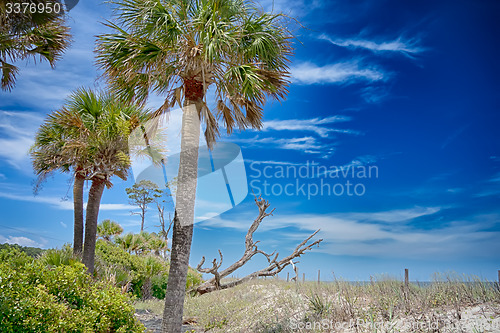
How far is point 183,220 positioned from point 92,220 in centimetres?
781

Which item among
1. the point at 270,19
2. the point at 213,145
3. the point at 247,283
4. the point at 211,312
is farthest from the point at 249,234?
the point at 270,19

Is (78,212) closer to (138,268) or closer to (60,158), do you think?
(60,158)

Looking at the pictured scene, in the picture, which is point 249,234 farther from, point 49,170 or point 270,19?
point 49,170

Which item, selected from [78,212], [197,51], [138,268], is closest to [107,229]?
[138,268]

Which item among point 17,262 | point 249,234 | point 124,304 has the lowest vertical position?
point 124,304

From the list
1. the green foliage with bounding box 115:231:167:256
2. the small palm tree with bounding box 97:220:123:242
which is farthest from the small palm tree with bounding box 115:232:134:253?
the small palm tree with bounding box 97:220:123:242

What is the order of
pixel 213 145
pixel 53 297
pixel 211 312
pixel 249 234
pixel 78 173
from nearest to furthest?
pixel 53 297 < pixel 213 145 < pixel 211 312 < pixel 249 234 < pixel 78 173

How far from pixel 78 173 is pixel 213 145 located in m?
7.84

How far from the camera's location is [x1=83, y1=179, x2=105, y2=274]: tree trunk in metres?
13.3

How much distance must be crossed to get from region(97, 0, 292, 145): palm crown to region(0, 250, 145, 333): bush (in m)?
4.60

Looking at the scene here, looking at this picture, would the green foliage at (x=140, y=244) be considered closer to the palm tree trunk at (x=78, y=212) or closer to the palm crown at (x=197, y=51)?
the palm tree trunk at (x=78, y=212)

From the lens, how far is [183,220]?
25.3 ft

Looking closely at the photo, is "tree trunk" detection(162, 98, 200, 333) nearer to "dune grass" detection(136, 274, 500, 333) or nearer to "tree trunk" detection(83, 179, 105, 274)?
"dune grass" detection(136, 274, 500, 333)

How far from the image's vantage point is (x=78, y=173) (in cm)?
1479
